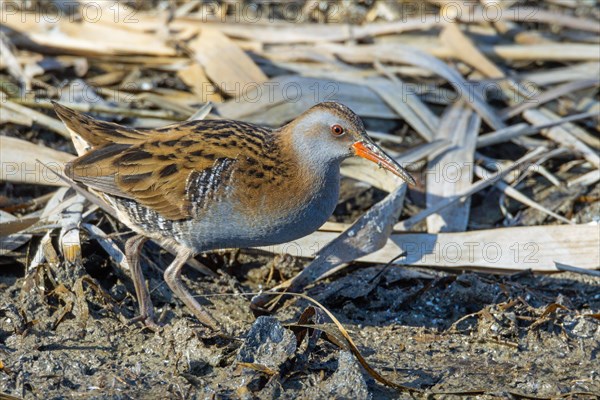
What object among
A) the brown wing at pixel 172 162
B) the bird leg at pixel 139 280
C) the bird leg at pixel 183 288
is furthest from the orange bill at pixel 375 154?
the bird leg at pixel 139 280

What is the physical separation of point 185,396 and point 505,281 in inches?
82.9

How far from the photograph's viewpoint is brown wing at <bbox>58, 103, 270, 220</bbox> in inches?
179

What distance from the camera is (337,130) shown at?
15.0 feet

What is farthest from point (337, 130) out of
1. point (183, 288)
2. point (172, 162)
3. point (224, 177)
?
point (183, 288)

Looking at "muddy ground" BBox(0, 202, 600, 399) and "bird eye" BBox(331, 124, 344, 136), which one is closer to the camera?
"muddy ground" BBox(0, 202, 600, 399)

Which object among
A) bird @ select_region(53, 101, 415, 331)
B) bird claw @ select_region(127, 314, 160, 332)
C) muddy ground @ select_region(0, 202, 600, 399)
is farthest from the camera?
bird claw @ select_region(127, 314, 160, 332)

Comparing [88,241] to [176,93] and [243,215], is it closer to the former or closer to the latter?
[243,215]

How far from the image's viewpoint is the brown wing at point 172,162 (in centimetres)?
454

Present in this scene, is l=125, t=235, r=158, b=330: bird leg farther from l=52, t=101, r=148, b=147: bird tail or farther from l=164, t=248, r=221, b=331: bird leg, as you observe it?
l=52, t=101, r=148, b=147: bird tail

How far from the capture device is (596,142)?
Result: 638cm

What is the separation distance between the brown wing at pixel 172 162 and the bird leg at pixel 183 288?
0.27m

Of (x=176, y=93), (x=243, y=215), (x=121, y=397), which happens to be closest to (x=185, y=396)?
(x=121, y=397)

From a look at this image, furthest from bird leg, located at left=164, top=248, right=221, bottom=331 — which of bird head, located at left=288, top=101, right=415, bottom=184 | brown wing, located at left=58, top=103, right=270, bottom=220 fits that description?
bird head, located at left=288, top=101, right=415, bottom=184

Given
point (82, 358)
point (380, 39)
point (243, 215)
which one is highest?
point (380, 39)
